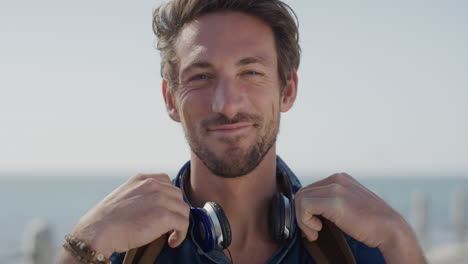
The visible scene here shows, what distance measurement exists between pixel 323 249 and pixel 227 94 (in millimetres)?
973

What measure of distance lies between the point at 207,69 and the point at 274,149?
692 mm

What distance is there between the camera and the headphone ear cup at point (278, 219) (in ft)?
9.49

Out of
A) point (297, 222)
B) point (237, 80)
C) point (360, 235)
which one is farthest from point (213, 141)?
point (360, 235)

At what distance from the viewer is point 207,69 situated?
118 inches

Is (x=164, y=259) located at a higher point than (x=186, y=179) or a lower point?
lower

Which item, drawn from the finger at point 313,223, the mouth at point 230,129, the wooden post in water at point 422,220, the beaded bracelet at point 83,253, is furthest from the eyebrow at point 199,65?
the wooden post in water at point 422,220

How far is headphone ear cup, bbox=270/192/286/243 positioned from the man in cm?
6

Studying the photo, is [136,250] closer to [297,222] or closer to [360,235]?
[297,222]

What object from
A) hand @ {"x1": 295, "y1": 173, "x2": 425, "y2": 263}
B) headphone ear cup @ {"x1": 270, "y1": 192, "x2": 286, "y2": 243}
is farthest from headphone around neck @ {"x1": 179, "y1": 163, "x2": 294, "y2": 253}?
hand @ {"x1": 295, "y1": 173, "x2": 425, "y2": 263}

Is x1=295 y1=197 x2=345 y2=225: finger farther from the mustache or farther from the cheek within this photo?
the cheek

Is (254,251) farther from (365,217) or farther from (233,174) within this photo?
(365,217)

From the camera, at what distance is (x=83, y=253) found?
248 centimetres

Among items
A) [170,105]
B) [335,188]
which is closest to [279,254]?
[335,188]

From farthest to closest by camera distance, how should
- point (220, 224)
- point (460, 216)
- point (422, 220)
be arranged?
point (460, 216) → point (422, 220) → point (220, 224)
